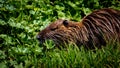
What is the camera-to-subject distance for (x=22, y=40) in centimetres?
572

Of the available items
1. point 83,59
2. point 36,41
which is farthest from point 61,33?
point 83,59

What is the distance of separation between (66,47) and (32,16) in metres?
1.43

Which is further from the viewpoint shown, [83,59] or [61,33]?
[61,33]

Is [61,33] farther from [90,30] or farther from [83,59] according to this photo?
[83,59]

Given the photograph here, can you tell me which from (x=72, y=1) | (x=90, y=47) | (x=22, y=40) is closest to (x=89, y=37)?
(x=90, y=47)

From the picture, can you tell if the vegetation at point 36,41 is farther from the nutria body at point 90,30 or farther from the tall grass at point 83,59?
the nutria body at point 90,30

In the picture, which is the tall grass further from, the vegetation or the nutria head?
the nutria head

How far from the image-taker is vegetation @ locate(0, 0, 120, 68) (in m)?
4.98

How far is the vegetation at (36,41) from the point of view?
4.98m

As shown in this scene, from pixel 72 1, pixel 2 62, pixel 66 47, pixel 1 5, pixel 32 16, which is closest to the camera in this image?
pixel 2 62

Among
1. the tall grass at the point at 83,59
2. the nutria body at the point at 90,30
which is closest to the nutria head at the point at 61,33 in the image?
the nutria body at the point at 90,30

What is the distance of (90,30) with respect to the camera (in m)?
5.60

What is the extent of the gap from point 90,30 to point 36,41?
80 cm

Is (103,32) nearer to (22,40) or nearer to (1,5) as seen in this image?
(22,40)
